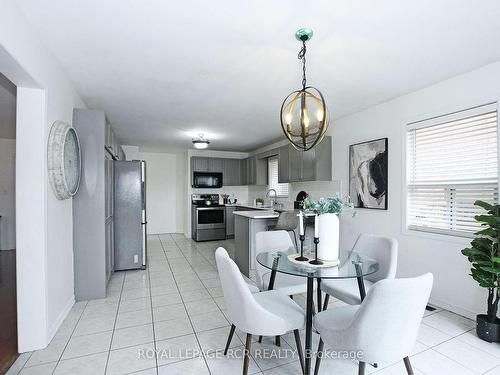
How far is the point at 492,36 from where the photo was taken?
6.52 feet

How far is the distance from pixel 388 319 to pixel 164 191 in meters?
7.00

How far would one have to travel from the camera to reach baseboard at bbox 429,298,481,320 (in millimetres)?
2553

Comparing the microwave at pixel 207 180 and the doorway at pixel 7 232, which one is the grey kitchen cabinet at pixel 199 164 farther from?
the doorway at pixel 7 232

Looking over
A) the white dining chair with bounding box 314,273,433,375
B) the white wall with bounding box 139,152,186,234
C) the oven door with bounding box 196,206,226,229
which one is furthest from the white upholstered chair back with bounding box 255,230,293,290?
the white wall with bounding box 139,152,186,234

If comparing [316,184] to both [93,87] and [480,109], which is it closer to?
[480,109]

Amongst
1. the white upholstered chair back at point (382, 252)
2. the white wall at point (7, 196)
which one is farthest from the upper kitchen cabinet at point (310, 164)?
the white wall at point (7, 196)

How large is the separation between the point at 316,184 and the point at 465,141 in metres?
2.37

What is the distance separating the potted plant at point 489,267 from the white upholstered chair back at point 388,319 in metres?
1.26

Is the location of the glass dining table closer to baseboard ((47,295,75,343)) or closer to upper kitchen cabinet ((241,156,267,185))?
baseboard ((47,295,75,343))

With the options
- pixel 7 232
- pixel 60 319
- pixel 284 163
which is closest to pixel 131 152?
pixel 7 232

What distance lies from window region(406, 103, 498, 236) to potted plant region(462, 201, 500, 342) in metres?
0.39

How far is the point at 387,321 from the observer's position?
4.33 feet

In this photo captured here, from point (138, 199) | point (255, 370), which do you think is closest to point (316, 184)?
point (138, 199)

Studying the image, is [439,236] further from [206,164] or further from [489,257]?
[206,164]
